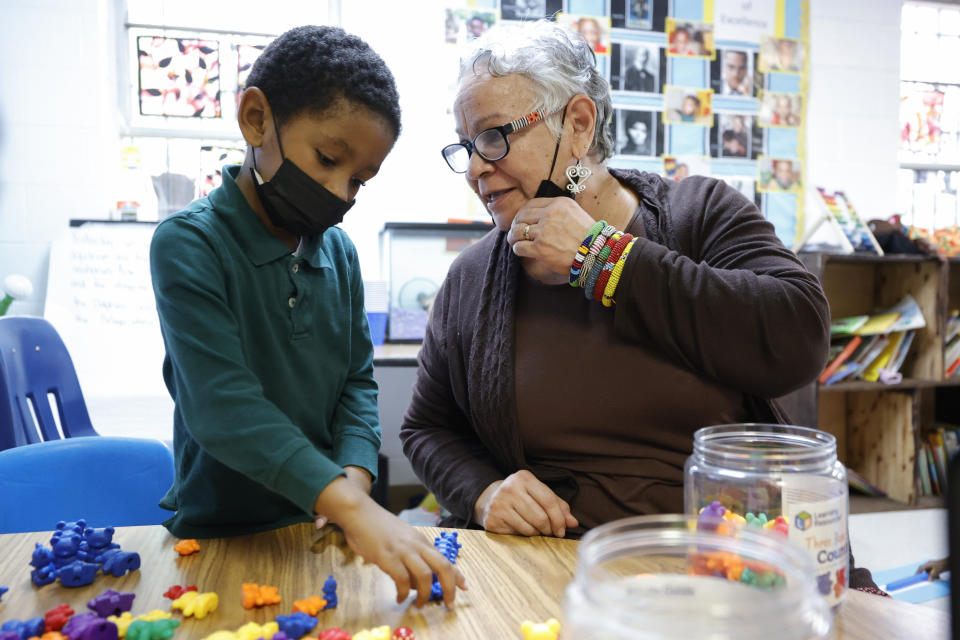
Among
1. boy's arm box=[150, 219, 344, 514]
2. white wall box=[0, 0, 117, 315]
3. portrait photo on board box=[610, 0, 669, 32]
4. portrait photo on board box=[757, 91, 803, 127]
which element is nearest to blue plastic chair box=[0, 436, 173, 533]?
boy's arm box=[150, 219, 344, 514]

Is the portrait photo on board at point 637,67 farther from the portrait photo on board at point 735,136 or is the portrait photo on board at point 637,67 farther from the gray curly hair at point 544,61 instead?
the gray curly hair at point 544,61

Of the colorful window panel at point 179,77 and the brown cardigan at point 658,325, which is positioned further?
the colorful window panel at point 179,77

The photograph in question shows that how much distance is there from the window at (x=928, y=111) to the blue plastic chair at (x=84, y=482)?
382 cm

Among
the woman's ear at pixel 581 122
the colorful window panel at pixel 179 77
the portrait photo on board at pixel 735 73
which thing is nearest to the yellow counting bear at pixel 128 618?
the woman's ear at pixel 581 122

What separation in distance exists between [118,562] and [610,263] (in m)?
0.75

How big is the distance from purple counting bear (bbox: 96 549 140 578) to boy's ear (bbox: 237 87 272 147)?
54 centimetres

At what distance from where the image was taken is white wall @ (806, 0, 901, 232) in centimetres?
339

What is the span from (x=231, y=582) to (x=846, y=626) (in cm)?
60

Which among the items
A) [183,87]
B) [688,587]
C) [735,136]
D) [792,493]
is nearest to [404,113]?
[183,87]

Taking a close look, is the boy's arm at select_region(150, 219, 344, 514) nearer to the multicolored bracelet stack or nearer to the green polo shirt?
the green polo shirt

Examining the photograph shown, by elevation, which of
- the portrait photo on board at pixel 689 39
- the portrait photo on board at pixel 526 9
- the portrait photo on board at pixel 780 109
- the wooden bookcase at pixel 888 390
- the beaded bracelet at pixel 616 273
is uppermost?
the portrait photo on board at pixel 526 9

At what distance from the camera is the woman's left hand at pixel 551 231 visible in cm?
112

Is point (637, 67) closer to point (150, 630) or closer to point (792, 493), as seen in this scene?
point (792, 493)

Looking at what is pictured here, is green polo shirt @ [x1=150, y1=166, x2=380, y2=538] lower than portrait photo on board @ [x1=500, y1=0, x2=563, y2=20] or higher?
lower
